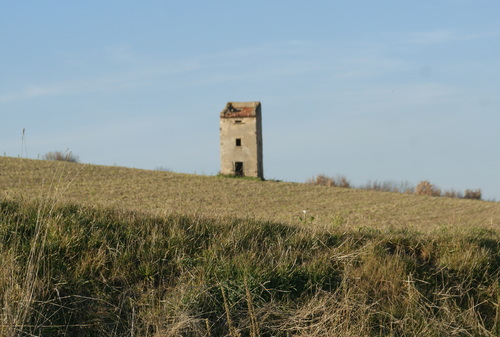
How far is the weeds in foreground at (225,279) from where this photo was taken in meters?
4.89

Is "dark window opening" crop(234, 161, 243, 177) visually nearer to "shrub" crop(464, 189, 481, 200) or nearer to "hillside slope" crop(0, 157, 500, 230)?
A: "hillside slope" crop(0, 157, 500, 230)

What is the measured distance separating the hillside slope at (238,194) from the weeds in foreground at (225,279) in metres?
17.6

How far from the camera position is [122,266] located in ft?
18.7

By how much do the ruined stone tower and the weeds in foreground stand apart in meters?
31.3

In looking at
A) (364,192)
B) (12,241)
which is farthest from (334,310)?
(364,192)

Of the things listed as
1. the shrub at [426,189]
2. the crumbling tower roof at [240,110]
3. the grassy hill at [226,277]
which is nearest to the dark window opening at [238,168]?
the crumbling tower roof at [240,110]

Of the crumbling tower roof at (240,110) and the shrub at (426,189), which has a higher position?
the crumbling tower roof at (240,110)

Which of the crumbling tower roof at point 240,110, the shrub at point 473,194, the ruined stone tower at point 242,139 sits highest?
the crumbling tower roof at point 240,110

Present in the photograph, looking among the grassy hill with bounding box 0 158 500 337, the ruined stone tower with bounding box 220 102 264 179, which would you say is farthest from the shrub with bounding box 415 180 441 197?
the grassy hill with bounding box 0 158 500 337

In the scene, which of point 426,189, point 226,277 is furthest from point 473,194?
point 226,277

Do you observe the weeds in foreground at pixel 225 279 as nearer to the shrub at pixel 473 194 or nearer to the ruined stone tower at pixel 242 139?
the ruined stone tower at pixel 242 139

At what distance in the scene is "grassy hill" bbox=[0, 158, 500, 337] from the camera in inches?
193

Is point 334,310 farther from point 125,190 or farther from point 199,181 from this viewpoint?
point 199,181

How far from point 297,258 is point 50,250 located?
8.98 feet
